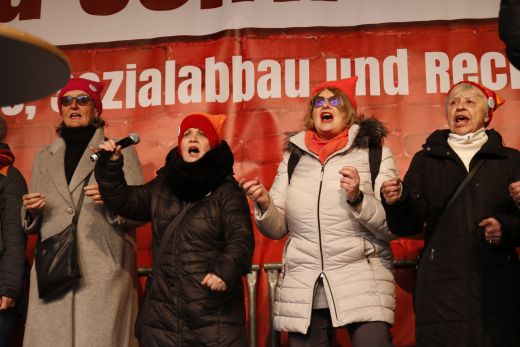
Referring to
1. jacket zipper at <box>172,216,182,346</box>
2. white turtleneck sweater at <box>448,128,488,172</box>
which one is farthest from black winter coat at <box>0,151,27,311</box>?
white turtleneck sweater at <box>448,128,488,172</box>

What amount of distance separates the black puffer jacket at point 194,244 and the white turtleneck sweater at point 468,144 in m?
0.93

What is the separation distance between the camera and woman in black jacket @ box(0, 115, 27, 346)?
11.5 ft

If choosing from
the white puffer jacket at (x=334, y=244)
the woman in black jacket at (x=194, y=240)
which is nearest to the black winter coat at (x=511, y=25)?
the white puffer jacket at (x=334, y=244)

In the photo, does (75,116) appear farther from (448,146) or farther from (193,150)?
(448,146)

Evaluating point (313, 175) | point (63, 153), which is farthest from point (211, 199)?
point (63, 153)

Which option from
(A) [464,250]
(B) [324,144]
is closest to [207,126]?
(B) [324,144]

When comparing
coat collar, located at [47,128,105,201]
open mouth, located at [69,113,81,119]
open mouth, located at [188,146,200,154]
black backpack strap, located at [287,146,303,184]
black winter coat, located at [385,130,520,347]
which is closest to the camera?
black winter coat, located at [385,130,520,347]

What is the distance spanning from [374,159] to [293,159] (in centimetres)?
37

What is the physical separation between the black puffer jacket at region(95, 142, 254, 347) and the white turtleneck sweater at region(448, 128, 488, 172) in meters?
0.93

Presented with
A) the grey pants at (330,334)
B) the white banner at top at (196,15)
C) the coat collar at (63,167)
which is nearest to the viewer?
the grey pants at (330,334)

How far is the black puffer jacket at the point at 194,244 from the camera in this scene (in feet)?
9.74

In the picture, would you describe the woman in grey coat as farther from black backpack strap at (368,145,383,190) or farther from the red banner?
black backpack strap at (368,145,383,190)

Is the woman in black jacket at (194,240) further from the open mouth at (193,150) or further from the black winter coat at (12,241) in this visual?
the black winter coat at (12,241)

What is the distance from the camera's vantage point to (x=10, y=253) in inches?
140
